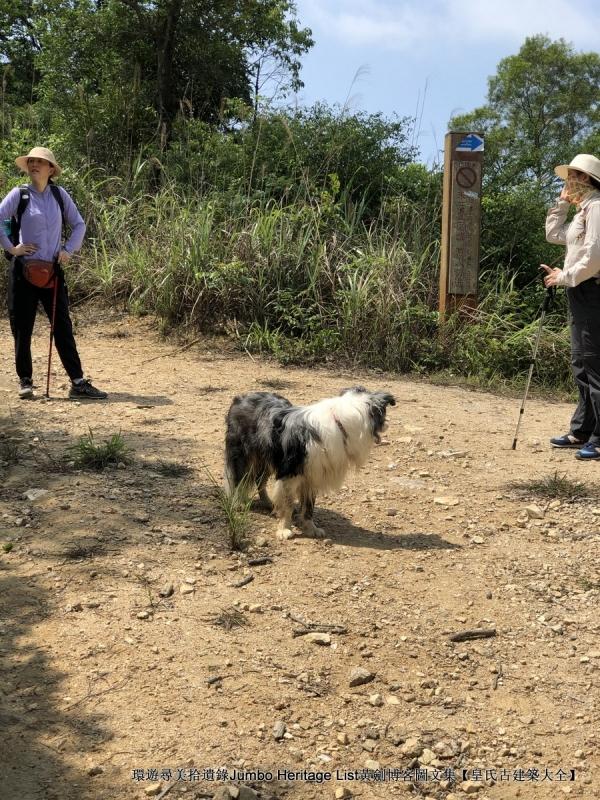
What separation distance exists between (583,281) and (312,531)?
2.79 meters

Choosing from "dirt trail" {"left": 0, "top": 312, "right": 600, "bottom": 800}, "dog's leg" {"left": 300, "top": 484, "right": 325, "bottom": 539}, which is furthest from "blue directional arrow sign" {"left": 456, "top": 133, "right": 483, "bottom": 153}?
"dog's leg" {"left": 300, "top": 484, "right": 325, "bottom": 539}

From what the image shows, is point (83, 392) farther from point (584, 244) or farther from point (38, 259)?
point (584, 244)

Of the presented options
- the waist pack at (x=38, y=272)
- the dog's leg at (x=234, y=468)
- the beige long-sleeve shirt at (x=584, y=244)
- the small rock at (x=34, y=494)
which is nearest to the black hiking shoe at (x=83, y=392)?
the waist pack at (x=38, y=272)

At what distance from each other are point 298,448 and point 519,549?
1.38m

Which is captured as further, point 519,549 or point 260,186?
point 260,186

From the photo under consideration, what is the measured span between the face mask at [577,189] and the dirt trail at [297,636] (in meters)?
1.90

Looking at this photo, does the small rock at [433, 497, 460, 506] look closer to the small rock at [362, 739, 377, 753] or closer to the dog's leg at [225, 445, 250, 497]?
the dog's leg at [225, 445, 250, 497]

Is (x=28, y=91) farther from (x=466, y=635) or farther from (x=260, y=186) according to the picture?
(x=466, y=635)

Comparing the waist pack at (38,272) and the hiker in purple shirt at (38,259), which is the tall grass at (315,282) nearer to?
the hiker in purple shirt at (38,259)

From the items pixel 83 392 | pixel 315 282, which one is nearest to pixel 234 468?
pixel 83 392

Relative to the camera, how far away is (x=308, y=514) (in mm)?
4785

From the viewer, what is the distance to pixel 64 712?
3162mm

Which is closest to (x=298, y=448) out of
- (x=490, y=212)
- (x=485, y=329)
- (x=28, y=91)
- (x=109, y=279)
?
(x=485, y=329)

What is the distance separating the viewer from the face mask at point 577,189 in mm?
5863
